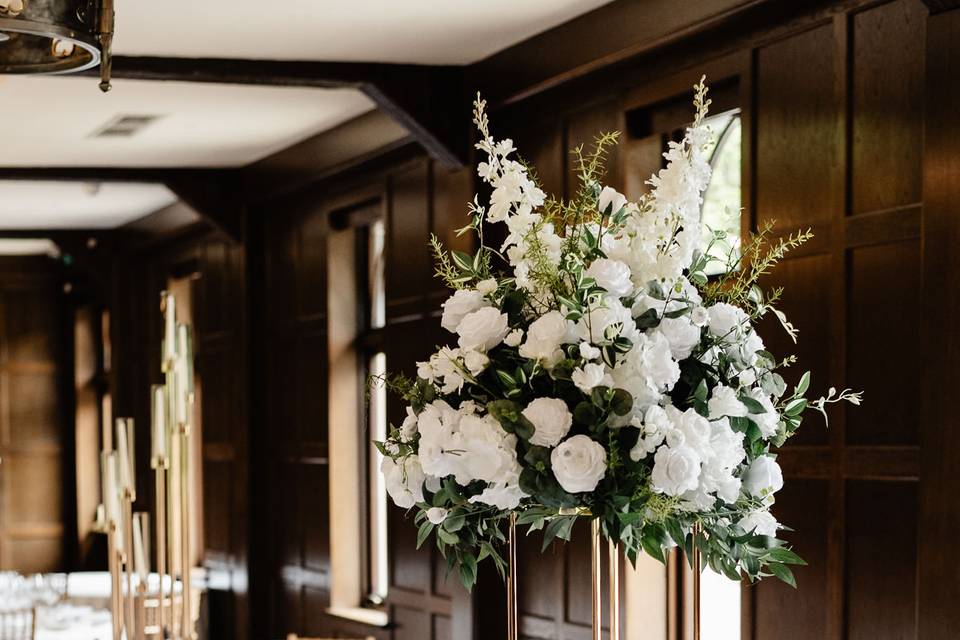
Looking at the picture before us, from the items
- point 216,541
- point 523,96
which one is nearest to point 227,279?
point 216,541

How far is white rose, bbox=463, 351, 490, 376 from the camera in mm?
2318

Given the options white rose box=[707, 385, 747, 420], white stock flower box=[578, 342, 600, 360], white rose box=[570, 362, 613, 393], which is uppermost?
Answer: white stock flower box=[578, 342, 600, 360]

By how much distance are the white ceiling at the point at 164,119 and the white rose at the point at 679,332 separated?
14.7ft

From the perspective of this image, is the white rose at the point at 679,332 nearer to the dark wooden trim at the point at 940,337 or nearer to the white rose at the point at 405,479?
the white rose at the point at 405,479

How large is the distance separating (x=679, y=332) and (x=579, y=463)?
29 centimetres

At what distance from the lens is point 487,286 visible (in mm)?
2393

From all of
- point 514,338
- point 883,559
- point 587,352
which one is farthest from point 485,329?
point 883,559

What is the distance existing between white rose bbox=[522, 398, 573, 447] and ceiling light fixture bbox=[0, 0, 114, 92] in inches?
47.4

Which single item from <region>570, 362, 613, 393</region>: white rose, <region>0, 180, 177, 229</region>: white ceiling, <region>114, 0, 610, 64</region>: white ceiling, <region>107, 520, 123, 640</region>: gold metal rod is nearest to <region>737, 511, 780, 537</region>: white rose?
<region>570, 362, 613, 393</region>: white rose

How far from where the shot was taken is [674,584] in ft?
17.8

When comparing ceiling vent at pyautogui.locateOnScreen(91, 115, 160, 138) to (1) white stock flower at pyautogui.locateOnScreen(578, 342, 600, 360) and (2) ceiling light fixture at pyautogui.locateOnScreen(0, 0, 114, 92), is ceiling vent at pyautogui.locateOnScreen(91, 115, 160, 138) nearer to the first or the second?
(2) ceiling light fixture at pyautogui.locateOnScreen(0, 0, 114, 92)

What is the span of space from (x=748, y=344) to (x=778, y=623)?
7.70 feet

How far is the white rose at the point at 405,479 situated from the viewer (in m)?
2.44

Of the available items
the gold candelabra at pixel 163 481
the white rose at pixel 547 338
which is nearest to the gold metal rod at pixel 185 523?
the gold candelabra at pixel 163 481
